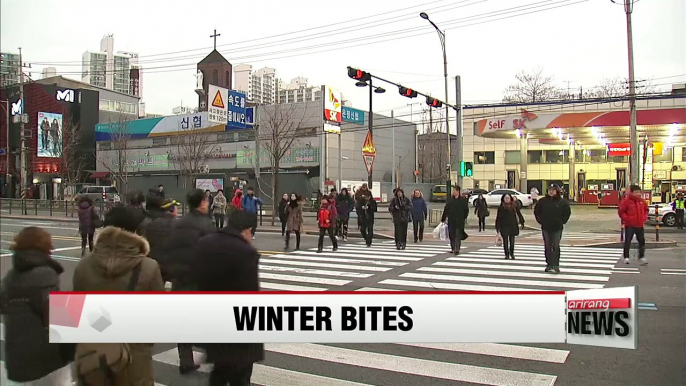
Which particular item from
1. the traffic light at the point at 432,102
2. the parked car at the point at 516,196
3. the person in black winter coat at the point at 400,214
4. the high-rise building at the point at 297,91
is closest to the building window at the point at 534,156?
the parked car at the point at 516,196

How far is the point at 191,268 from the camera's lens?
5.91ft

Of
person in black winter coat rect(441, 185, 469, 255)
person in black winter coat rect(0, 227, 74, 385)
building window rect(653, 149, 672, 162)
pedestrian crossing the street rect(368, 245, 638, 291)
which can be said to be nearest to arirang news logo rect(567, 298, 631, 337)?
pedestrian crossing the street rect(368, 245, 638, 291)

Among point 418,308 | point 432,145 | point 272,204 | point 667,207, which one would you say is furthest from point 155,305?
point 667,207

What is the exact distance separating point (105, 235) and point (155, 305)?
0.41 metres

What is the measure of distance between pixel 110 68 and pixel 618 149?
2098 mm

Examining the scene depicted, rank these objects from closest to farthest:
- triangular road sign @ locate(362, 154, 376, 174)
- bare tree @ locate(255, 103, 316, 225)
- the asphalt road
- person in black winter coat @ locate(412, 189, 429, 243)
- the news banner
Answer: the news banner
bare tree @ locate(255, 103, 316, 225)
the asphalt road
triangular road sign @ locate(362, 154, 376, 174)
person in black winter coat @ locate(412, 189, 429, 243)

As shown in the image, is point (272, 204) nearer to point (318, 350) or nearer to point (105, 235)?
point (105, 235)

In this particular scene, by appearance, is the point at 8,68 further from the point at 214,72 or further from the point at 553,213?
the point at 553,213

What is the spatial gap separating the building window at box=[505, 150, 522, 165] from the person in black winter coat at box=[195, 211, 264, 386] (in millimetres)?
1107

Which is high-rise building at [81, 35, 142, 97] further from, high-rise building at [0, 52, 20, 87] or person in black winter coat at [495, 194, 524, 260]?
person in black winter coat at [495, 194, 524, 260]

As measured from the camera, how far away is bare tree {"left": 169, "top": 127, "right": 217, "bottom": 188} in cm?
187

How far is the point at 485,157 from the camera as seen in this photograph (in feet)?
7.35

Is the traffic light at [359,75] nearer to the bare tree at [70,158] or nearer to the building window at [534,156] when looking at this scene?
the building window at [534,156]

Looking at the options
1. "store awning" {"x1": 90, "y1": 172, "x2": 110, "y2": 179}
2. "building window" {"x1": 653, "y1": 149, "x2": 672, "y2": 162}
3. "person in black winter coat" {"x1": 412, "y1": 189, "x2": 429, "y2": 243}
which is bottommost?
"person in black winter coat" {"x1": 412, "y1": 189, "x2": 429, "y2": 243}
